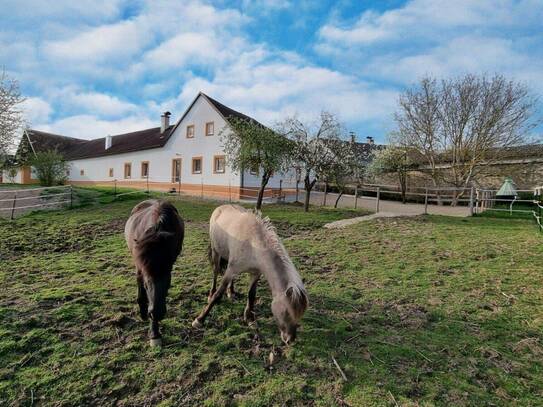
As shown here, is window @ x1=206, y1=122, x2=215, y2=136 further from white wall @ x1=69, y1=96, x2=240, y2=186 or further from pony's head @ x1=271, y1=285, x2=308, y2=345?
pony's head @ x1=271, y1=285, x2=308, y2=345

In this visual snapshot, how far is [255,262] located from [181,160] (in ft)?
72.3

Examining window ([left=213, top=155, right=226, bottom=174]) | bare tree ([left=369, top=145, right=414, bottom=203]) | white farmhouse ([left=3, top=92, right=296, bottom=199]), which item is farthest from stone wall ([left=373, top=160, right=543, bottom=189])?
window ([left=213, top=155, right=226, bottom=174])

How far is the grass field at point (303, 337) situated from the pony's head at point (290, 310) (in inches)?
12.3

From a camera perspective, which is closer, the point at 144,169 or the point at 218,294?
the point at 218,294

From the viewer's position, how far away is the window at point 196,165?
23277 millimetres

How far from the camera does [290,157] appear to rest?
49.3 ft

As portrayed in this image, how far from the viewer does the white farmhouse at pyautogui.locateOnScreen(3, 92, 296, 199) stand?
2184 centimetres

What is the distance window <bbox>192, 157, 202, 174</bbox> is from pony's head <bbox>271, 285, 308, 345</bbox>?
20923mm

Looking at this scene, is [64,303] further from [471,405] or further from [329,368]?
[471,405]

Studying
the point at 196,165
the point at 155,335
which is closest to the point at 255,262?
the point at 155,335

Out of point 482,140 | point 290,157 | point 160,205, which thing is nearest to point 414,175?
point 482,140

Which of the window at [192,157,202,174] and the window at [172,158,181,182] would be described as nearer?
the window at [192,157,202,174]

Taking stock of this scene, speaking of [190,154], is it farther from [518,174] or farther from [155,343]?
[155,343]

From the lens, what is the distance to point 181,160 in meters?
24.4
